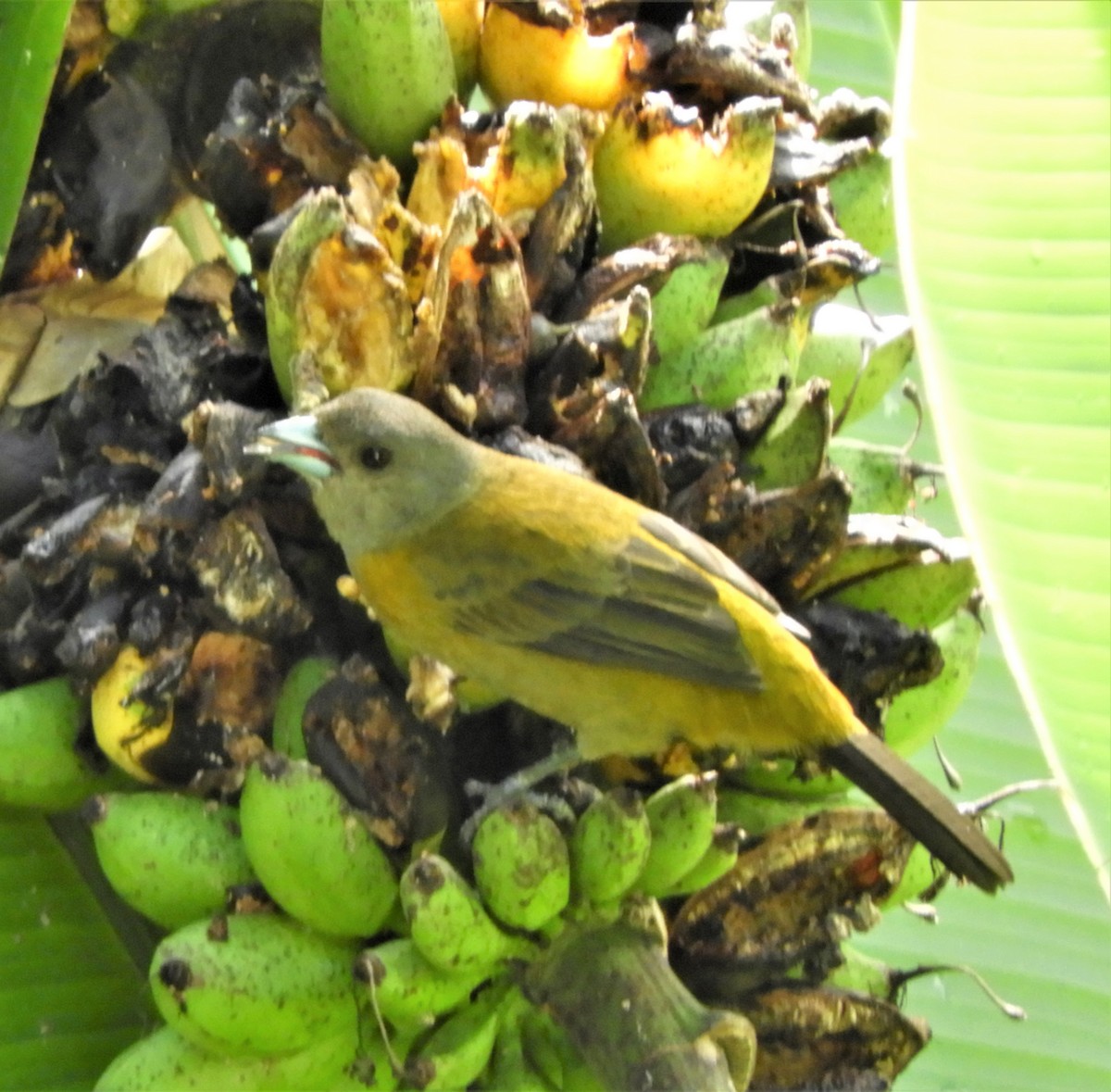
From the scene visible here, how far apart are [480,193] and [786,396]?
0.37 m

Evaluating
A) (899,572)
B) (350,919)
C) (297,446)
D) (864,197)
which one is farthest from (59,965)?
(864,197)

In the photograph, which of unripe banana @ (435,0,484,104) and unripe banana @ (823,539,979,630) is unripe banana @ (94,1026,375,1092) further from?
unripe banana @ (435,0,484,104)

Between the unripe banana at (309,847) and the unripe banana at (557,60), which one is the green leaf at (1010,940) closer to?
the unripe banana at (557,60)

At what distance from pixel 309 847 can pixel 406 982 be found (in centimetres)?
15

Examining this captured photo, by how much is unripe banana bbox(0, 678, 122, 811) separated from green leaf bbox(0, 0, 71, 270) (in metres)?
0.40

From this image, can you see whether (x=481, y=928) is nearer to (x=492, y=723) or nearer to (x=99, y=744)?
(x=492, y=723)

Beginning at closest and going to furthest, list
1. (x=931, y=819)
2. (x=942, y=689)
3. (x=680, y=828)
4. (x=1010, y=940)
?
(x=680, y=828) < (x=931, y=819) < (x=942, y=689) < (x=1010, y=940)

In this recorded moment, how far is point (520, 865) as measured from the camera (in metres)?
1.22

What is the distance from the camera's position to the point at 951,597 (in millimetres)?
1487

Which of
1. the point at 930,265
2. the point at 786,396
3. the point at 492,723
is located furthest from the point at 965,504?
the point at 492,723

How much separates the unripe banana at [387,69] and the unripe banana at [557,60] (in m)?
0.09

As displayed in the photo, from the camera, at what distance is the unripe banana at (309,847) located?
1195 mm

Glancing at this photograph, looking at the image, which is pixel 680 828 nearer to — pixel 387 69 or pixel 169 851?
pixel 169 851

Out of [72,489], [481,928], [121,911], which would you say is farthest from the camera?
[121,911]
